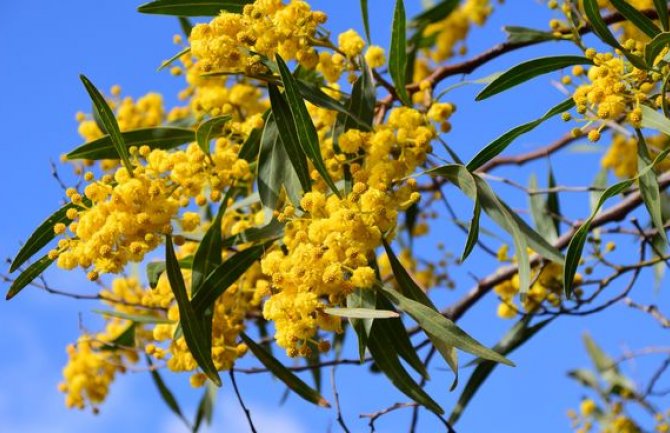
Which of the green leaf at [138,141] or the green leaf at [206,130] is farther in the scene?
the green leaf at [138,141]

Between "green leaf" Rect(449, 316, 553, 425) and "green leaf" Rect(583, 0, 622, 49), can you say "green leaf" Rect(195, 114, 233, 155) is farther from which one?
"green leaf" Rect(449, 316, 553, 425)

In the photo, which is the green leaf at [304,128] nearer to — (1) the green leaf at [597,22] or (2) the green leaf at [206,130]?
(2) the green leaf at [206,130]

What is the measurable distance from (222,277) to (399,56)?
2.40 ft

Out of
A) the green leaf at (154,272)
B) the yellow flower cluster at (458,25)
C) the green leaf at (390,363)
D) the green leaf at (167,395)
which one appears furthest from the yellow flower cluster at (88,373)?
the yellow flower cluster at (458,25)

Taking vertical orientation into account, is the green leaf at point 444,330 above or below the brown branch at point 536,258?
below

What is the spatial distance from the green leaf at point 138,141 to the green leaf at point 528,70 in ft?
2.75

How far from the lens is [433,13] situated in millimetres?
3236

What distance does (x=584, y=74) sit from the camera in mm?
2057

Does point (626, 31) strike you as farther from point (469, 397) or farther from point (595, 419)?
point (595, 419)

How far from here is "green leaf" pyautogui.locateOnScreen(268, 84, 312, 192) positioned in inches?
77.3

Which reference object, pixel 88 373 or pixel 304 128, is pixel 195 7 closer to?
pixel 304 128

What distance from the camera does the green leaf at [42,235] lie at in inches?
78.7

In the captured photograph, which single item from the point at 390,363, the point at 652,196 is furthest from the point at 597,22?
the point at 390,363

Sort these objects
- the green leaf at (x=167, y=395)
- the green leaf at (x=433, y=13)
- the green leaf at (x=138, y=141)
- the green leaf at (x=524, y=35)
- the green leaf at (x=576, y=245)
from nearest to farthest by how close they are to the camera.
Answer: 1. the green leaf at (x=576, y=245)
2. the green leaf at (x=138, y=141)
3. the green leaf at (x=524, y=35)
4. the green leaf at (x=433, y=13)
5. the green leaf at (x=167, y=395)
